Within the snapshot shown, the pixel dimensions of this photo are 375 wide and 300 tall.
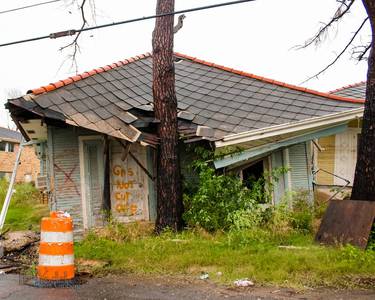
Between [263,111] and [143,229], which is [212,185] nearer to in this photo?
[143,229]

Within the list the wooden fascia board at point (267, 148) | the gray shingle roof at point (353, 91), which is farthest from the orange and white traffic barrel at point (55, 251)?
the gray shingle roof at point (353, 91)

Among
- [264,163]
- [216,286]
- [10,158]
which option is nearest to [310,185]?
[264,163]

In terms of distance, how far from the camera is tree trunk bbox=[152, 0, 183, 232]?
971 cm

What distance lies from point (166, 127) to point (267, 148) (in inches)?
90.7

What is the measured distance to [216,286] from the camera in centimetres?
631

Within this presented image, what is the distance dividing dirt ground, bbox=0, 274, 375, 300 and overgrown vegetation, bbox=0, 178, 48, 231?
691 cm

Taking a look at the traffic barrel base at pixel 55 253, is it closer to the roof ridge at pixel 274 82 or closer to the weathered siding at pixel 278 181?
the weathered siding at pixel 278 181

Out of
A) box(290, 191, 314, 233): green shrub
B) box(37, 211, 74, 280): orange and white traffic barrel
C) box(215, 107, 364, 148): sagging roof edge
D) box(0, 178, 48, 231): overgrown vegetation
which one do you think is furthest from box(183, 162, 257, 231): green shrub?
box(0, 178, 48, 231): overgrown vegetation

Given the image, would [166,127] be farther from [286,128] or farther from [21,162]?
[21,162]

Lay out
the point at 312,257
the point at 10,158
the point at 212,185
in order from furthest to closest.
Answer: the point at 10,158, the point at 212,185, the point at 312,257

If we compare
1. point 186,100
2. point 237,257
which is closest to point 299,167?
point 186,100

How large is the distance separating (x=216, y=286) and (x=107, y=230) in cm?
392

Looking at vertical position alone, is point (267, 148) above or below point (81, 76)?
below

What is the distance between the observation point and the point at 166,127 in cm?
996
